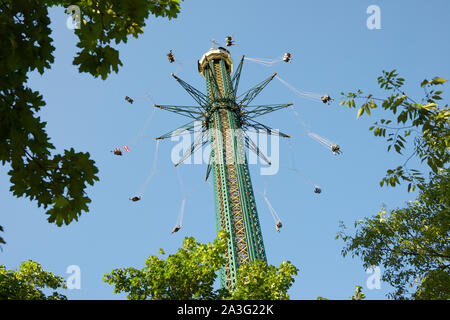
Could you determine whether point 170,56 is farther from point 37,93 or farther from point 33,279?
point 37,93

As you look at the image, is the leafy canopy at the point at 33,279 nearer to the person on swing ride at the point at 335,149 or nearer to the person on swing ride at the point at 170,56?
the person on swing ride at the point at 335,149

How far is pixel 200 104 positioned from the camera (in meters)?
33.4

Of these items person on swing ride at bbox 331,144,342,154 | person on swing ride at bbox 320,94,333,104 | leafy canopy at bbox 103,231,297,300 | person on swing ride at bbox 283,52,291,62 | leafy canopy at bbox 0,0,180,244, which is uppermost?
person on swing ride at bbox 283,52,291,62

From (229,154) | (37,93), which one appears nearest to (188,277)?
(37,93)

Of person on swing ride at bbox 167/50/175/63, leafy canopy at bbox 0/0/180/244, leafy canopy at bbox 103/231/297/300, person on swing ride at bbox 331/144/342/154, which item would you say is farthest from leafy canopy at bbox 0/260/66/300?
person on swing ride at bbox 167/50/175/63

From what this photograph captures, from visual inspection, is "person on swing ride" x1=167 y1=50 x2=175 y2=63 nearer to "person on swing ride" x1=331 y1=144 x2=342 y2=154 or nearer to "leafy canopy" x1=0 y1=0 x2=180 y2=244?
"person on swing ride" x1=331 y1=144 x2=342 y2=154

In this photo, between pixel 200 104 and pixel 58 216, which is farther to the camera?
pixel 200 104

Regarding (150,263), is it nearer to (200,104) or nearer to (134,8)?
(134,8)

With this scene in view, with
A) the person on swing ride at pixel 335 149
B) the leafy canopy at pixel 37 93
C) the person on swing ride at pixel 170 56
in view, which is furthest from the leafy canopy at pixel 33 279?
the person on swing ride at pixel 170 56

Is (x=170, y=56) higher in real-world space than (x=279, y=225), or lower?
higher

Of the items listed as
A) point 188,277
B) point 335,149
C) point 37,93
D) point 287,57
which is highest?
point 287,57
